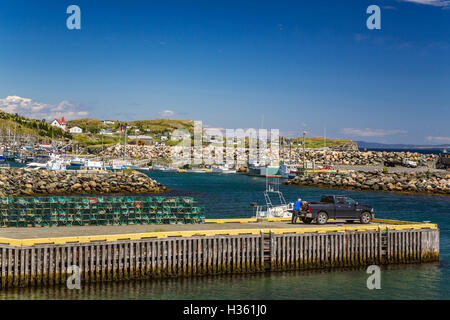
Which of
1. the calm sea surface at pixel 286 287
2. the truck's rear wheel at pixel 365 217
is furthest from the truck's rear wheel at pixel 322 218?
the calm sea surface at pixel 286 287

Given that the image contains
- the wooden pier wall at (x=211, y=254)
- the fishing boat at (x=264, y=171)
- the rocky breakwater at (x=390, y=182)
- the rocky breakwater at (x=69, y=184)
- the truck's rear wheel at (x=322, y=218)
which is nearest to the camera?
the wooden pier wall at (x=211, y=254)

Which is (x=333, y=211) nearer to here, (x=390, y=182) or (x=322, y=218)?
(x=322, y=218)

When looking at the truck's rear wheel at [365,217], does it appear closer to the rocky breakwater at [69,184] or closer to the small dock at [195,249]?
the small dock at [195,249]

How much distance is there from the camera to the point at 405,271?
32.6m

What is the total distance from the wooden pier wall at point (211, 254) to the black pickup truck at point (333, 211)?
2.43 m

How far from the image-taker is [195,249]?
94.3 feet

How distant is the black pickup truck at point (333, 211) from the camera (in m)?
34.8

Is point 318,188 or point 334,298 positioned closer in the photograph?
point 334,298

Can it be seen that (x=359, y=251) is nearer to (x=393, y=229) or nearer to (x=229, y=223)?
(x=393, y=229)

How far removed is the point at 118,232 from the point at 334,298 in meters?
12.0

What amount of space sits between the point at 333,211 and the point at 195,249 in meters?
10.7

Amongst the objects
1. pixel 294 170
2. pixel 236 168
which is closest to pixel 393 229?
pixel 294 170

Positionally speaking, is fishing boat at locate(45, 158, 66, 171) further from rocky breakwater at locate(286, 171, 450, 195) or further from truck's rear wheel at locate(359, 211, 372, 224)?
truck's rear wheel at locate(359, 211, 372, 224)

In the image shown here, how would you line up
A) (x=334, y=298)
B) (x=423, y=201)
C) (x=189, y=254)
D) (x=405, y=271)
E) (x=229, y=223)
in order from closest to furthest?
(x=334, y=298)
(x=189, y=254)
(x=405, y=271)
(x=229, y=223)
(x=423, y=201)
